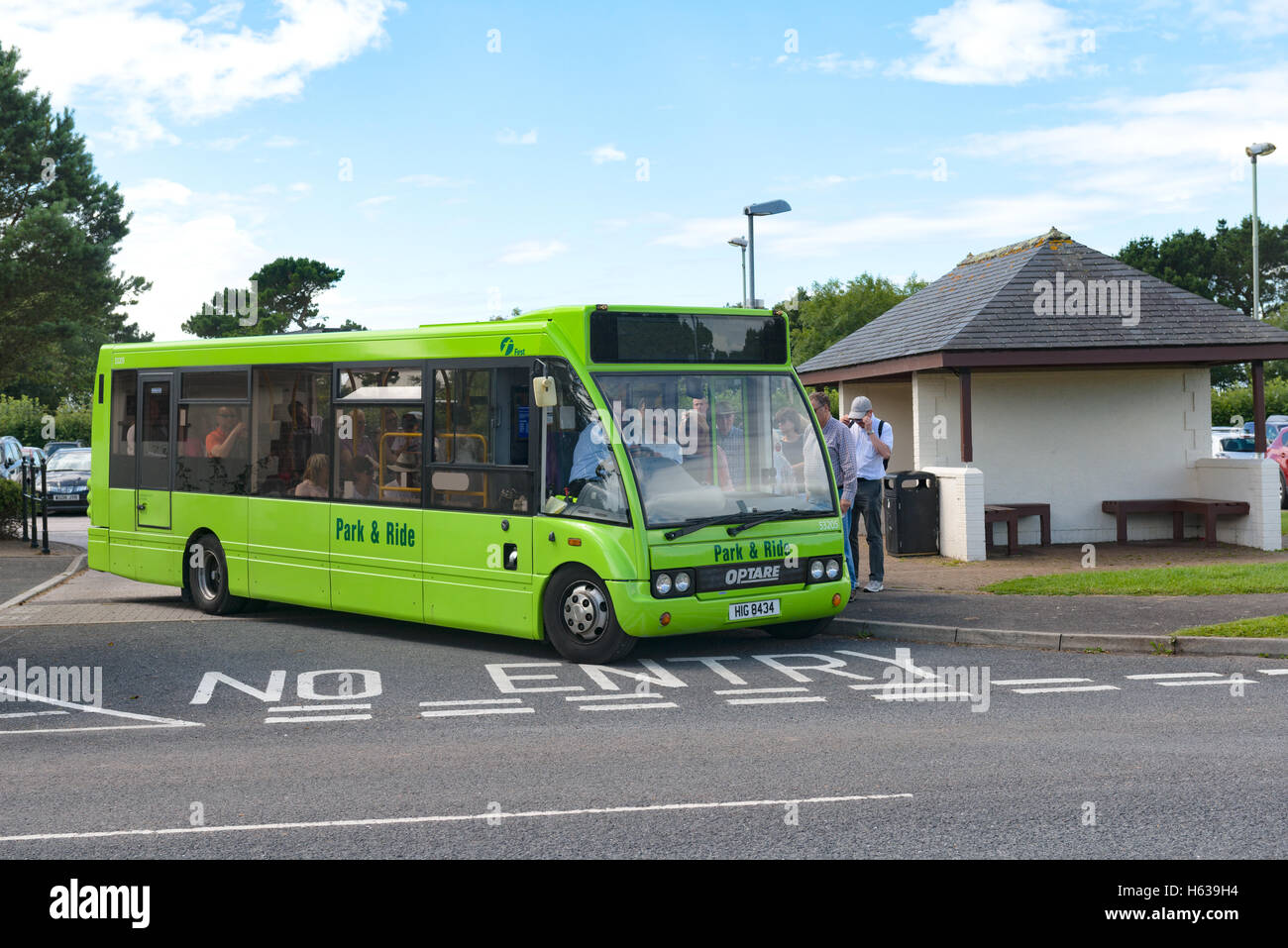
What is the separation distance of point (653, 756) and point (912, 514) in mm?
11258

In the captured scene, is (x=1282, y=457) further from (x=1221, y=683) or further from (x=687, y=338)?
(x=687, y=338)

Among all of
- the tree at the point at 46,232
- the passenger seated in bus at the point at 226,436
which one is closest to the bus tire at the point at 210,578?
the passenger seated in bus at the point at 226,436

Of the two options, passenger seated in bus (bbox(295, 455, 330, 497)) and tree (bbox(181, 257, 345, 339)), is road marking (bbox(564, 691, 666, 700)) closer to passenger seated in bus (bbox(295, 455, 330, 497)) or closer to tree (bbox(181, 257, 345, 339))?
passenger seated in bus (bbox(295, 455, 330, 497))

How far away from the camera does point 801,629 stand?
11.2 meters

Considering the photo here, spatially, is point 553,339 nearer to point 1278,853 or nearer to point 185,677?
point 185,677

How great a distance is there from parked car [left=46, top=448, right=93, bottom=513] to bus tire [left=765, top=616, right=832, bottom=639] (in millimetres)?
23546

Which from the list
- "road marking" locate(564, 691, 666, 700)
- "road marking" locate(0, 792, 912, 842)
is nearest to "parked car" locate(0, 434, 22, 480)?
"road marking" locate(564, 691, 666, 700)

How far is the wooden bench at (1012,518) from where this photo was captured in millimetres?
17719

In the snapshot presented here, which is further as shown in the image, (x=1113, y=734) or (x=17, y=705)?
(x=17, y=705)

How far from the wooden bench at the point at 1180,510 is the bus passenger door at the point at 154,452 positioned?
12815mm

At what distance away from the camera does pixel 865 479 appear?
1362 centimetres

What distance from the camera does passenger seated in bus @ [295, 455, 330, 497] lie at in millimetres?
11977
